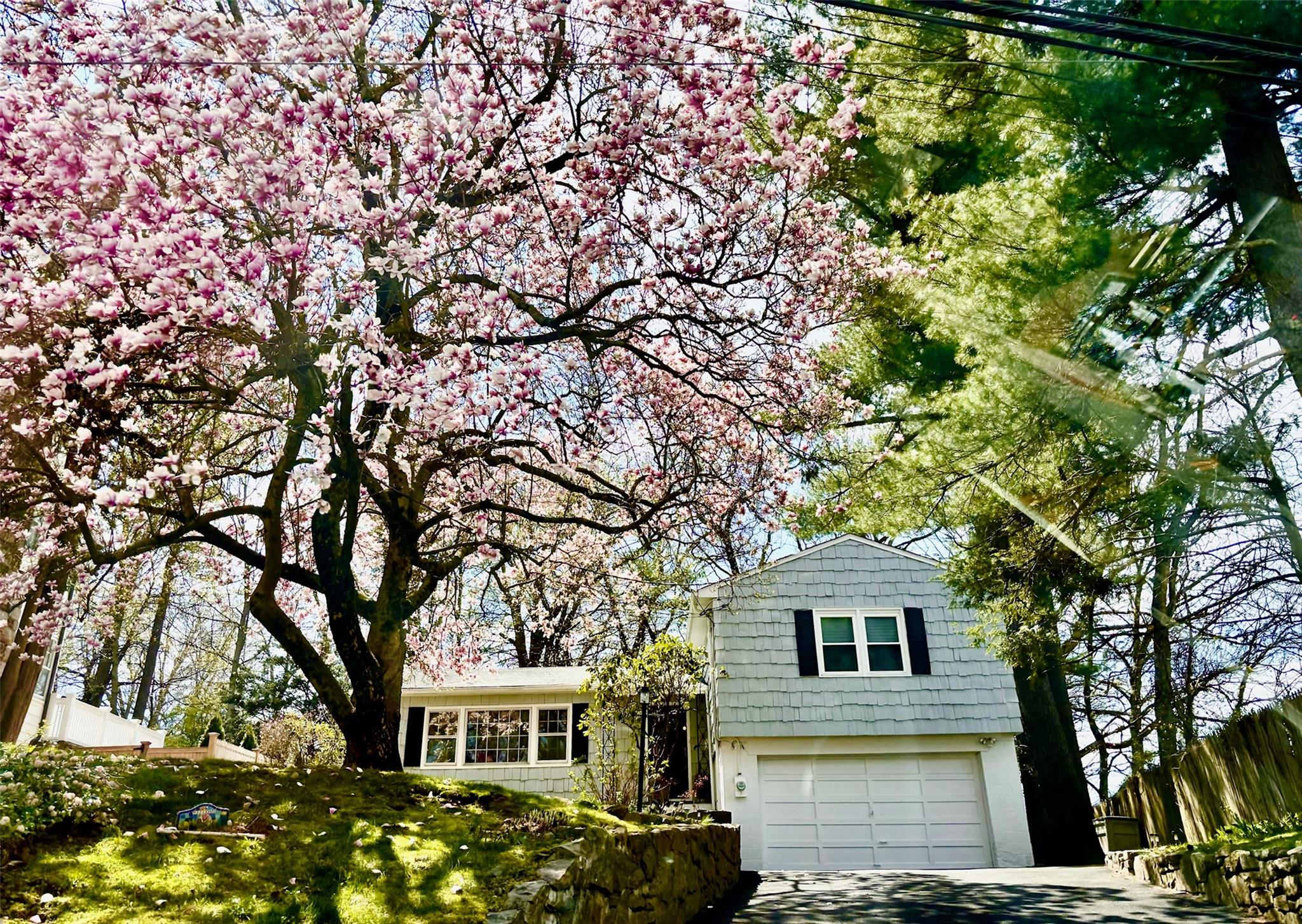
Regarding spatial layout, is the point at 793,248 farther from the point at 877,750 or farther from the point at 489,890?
the point at 877,750

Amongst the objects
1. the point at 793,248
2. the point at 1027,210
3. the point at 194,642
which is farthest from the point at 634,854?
the point at 194,642

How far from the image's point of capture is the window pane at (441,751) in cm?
1594

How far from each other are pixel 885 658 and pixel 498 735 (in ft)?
23.5

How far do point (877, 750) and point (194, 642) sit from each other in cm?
1889

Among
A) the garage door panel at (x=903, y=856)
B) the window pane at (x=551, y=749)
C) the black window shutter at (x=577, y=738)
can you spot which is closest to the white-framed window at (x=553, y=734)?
the window pane at (x=551, y=749)

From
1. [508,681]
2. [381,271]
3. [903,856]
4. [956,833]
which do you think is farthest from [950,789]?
[381,271]

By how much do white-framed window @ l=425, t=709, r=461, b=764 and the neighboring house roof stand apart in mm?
544

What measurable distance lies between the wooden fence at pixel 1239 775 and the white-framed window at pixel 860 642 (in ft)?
16.6

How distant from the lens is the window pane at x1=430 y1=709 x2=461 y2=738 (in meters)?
16.1

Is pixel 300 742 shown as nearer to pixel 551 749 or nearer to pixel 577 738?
pixel 551 749

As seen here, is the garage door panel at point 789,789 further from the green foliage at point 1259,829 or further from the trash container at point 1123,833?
the green foliage at point 1259,829

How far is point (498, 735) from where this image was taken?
53.2ft

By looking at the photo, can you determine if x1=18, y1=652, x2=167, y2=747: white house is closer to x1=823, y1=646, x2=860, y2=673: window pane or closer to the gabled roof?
the gabled roof

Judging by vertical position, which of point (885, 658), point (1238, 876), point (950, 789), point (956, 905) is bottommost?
point (956, 905)
